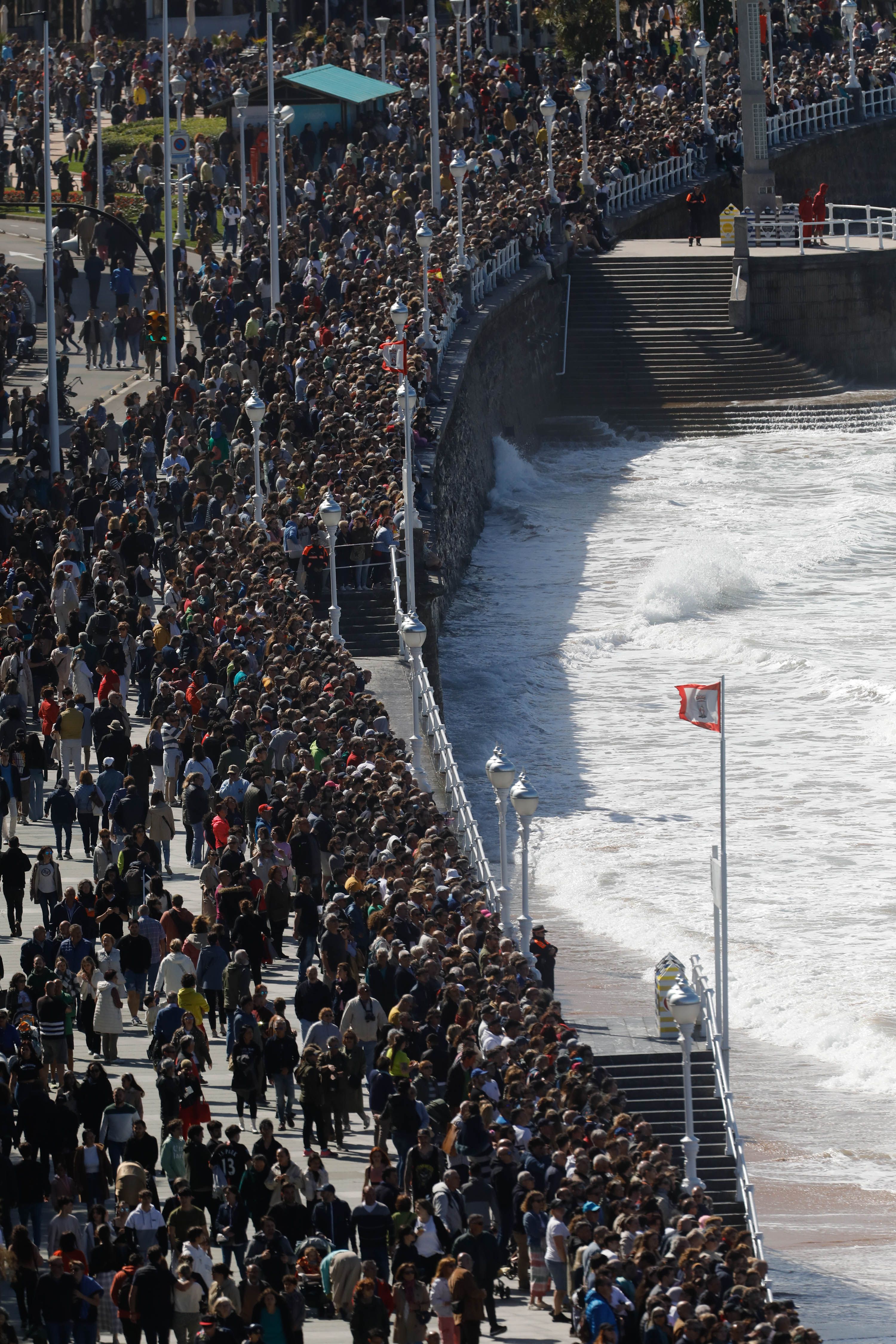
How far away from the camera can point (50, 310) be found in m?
40.5

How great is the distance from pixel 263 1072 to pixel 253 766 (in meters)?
5.77

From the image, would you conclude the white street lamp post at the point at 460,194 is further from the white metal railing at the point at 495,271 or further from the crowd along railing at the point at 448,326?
the crowd along railing at the point at 448,326

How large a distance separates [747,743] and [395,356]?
7.32m

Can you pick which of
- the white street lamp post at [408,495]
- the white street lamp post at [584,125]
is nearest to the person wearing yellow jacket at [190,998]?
the white street lamp post at [408,495]

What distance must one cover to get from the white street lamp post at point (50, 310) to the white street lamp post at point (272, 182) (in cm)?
340

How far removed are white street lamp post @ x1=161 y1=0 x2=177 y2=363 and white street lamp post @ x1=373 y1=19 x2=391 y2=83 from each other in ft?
33.6

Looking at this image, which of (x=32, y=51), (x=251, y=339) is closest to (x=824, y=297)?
(x=251, y=339)

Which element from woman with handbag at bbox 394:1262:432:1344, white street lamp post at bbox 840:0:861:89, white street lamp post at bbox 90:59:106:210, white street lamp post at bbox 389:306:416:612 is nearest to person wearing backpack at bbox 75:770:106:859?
white street lamp post at bbox 389:306:416:612

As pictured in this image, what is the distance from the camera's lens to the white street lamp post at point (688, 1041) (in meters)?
19.6

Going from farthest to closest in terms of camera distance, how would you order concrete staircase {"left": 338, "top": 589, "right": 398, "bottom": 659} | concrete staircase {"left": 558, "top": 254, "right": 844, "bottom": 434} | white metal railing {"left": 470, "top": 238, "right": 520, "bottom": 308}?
1. concrete staircase {"left": 558, "top": 254, "right": 844, "bottom": 434}
2. white metal railing {"left": 470, "top": 238, "right": 520, "bottom": 308}
3. concrete staircase {"left": 338, "top": 589, "right": 398, "bottom": 659}

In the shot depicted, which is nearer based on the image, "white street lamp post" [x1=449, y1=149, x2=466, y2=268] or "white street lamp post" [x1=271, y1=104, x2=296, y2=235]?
"white street lamp post" [x1=449, y1=149, x2=466, y2=268]

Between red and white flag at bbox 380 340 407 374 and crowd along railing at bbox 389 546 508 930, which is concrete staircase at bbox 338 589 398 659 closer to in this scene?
crowd along railing at bbox 389 546 508 930

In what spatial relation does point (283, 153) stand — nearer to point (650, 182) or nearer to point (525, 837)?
point (650, 182)

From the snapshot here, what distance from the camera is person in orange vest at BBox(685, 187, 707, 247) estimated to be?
5347 centimetres
